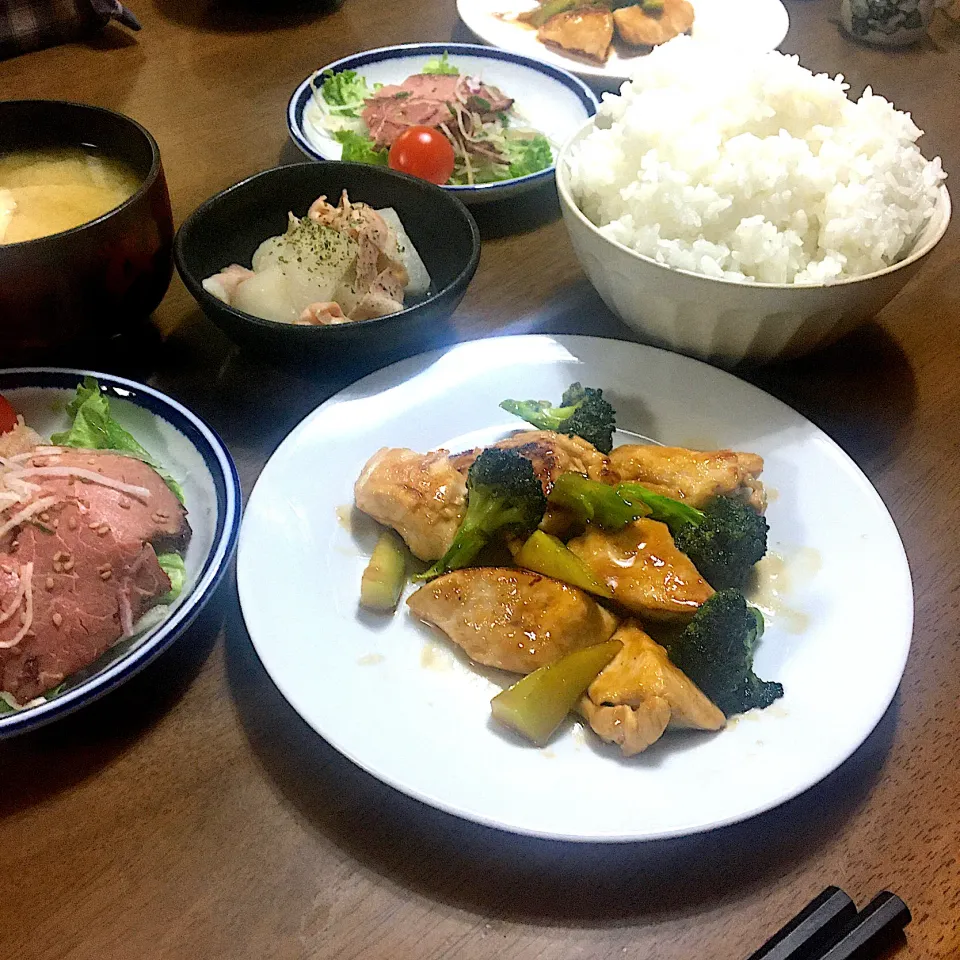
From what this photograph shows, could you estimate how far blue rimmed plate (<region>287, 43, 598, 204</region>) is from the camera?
8.18 ft

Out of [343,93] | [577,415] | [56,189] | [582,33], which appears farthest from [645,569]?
[582,33]

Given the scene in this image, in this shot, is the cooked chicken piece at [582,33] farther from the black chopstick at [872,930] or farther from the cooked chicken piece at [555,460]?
the black chopstick at [872,930]

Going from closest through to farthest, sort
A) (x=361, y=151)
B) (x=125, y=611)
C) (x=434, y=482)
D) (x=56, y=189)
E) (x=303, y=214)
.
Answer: (x=125, y=611)
(x=434, y=482)
(x=56, y=189)
(x=303, y=214)
(x=361, y=151)

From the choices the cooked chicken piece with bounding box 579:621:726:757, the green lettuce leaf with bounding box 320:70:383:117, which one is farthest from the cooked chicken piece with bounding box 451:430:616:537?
the green lettuce leaf with bounding box 320:70:383:117

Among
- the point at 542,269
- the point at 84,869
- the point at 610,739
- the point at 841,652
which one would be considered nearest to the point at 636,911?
the point at 610,739

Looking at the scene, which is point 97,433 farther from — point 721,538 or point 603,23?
point 603,23

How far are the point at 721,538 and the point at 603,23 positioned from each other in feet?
7.35

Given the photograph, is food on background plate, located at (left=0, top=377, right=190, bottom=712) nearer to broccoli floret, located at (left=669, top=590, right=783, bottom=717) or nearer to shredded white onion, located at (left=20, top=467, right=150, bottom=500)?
shredded white onion, located at (left=20, top=467, right=150, bottom=500)

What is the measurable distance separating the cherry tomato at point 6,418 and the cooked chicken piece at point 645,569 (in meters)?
0.98

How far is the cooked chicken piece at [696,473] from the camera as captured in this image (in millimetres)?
1475

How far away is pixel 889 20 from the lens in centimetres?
302

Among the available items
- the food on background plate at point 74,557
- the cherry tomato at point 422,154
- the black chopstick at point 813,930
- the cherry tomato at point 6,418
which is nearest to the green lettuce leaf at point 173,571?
the food on background plate at point 74,557

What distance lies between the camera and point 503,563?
4.77ft

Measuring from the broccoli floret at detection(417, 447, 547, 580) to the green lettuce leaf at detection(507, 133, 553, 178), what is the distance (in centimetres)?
127
